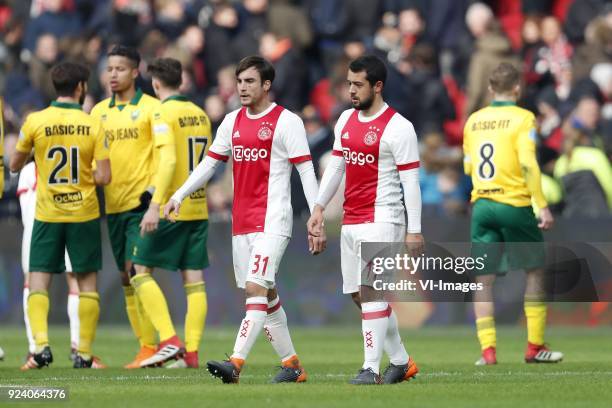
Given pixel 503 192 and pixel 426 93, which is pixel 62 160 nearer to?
pixel 503 192

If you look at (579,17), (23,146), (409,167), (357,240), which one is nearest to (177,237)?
(23,146)

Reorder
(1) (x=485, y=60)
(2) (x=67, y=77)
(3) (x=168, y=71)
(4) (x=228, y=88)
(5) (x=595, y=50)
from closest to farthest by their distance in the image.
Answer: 1. (2) (x=67, y=77)
2. (3) (x=168, y=71)
3. (1) (x=485, y=60)
4. (5) (x=595, y=50)
5. (4) (x=228, y=88)

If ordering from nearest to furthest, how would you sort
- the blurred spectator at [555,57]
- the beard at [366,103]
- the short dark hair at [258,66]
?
the beard at [366,103]
the short dark hair at [258,66]
the blurred spectator at [555,57]

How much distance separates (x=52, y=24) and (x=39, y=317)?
1256cm

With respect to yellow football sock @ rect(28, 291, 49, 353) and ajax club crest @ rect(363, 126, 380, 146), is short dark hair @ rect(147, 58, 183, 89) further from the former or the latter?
ajax club crest @ rect(363, 126, 380, 146)

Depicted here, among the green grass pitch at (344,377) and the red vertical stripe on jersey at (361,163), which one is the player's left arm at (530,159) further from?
the red vertical stripe on jersey at (361,163)

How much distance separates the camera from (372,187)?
484 inches

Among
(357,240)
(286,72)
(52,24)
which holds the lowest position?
(357,240)

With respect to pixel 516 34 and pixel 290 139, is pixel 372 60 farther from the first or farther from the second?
pixel 516 34

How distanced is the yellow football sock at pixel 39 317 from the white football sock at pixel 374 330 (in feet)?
11.9

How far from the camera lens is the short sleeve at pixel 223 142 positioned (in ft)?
41.7

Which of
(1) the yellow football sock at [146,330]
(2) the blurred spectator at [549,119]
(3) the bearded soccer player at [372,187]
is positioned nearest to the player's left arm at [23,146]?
(1) the yellow football sock at [146,330]

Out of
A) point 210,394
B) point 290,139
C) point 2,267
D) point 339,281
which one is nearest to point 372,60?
point 290,139

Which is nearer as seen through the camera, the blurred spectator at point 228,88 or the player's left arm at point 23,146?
the player's left arm at point 23,146
